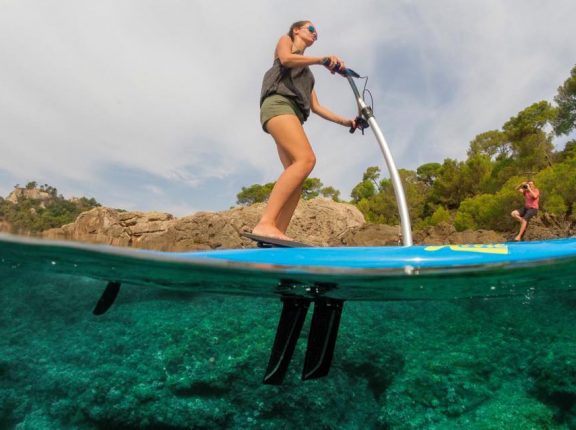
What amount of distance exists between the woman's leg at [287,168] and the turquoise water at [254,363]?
497 millimetres

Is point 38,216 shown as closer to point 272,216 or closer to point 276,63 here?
point 272,216

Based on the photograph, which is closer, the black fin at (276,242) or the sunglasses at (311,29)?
the black fin at (276,242)

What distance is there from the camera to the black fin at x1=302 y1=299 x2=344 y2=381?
1.57 metres

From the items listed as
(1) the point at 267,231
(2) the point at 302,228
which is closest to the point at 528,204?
(1) the point at 267,231

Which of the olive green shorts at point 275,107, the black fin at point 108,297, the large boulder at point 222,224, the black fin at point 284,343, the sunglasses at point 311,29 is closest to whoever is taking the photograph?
the black fin at point 284,343

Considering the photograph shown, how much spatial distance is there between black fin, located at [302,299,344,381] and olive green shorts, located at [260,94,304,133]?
1.03 meters

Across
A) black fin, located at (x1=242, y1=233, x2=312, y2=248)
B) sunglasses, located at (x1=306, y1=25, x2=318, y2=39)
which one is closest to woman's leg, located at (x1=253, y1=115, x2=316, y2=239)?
black fin, located at (x1=242, y1=233, x2=312, y2=248)

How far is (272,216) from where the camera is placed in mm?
1852

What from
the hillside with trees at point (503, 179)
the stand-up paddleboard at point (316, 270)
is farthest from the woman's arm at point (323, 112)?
the hillside with trees at point (503, 179)

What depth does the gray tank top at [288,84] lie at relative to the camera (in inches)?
80.2

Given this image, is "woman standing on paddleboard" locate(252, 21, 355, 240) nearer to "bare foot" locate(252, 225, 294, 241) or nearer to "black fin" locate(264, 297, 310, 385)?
"bare foot" locate(252, 225, 294, 241)

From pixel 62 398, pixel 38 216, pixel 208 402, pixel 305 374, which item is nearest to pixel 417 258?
pixel 305 374

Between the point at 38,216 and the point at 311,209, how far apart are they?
12.0m

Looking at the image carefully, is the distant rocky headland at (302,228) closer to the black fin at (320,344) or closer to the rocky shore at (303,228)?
the rocky shore at (303,228)
